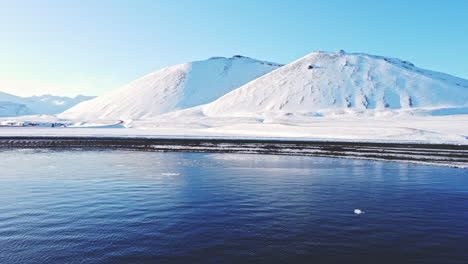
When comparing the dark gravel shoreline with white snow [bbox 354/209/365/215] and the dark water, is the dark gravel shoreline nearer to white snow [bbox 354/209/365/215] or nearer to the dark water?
the dark water

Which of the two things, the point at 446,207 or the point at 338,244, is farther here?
the point at 446,207

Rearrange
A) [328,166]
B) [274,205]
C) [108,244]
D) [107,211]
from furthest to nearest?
[328,166] → [274,205] → [107,211] → [108,244]

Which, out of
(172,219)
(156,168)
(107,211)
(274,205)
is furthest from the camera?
(156,168)

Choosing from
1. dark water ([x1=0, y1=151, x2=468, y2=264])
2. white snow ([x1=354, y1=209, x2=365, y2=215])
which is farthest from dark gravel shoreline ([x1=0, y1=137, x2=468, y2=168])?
white snow ([x1=354, y1=209, x2=365, y2=215])

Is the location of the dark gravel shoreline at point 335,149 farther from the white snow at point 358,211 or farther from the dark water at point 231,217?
the white snow at point 358,211

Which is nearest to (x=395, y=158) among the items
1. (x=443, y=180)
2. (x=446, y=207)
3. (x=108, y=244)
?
(x=443, y=180)

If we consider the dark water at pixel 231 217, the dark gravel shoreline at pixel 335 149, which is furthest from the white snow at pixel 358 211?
the dark gravel shoreline at pixel 335 149

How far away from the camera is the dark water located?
12156 millimetres

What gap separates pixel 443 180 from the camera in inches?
1115

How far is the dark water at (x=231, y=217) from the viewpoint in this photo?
1216 cm

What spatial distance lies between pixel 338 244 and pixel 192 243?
5.01 m

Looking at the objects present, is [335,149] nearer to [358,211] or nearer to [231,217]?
[358,211]

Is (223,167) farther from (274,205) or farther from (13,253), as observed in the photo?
(13,253)

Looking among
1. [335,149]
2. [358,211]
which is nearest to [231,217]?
[358,211]
